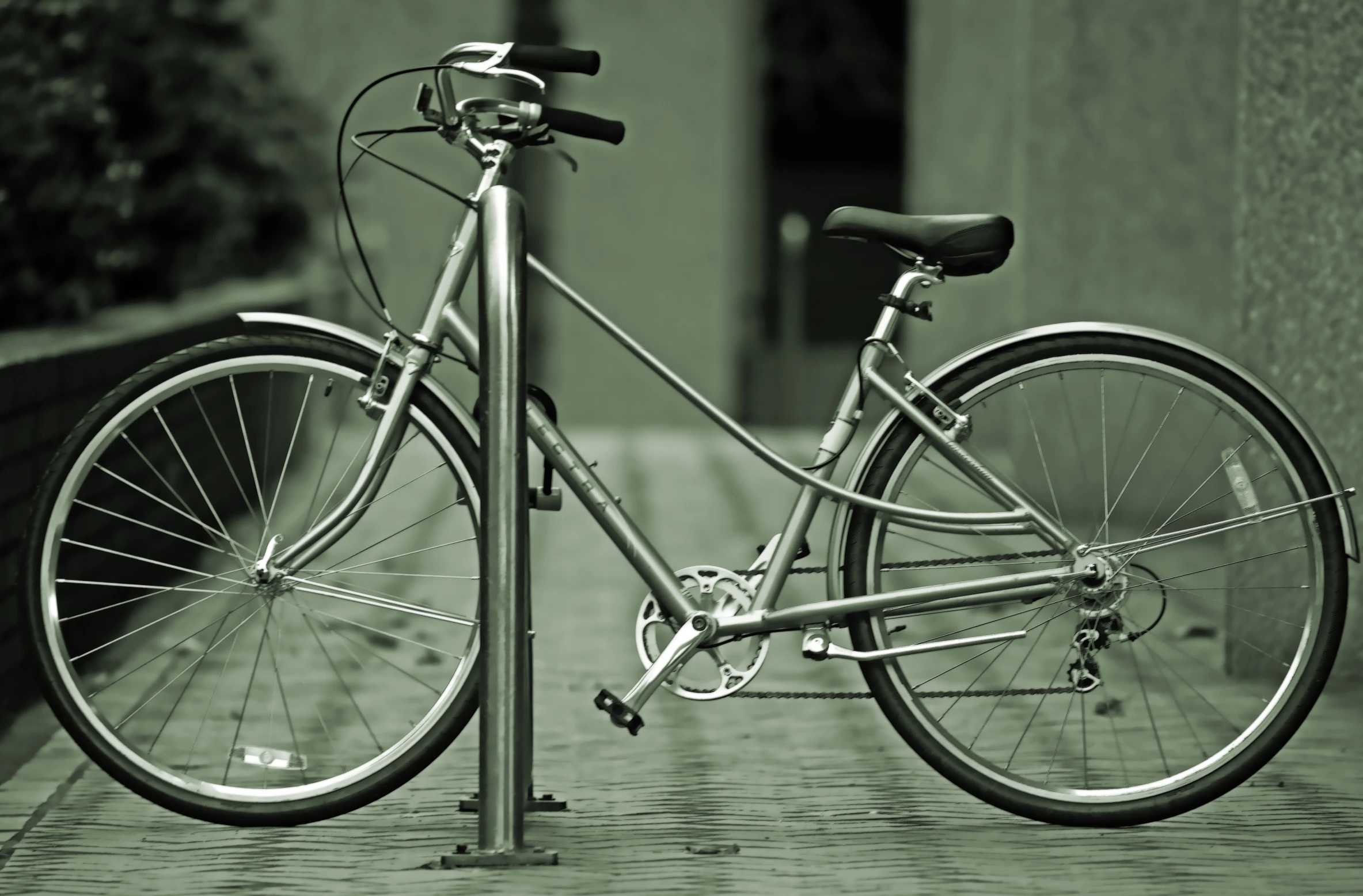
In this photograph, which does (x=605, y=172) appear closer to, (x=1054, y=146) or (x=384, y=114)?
(x=384, y=114)

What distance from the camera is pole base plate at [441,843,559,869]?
11.5 feet

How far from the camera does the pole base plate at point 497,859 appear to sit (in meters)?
3.50

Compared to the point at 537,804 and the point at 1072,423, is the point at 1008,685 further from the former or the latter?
the point at 1072,423

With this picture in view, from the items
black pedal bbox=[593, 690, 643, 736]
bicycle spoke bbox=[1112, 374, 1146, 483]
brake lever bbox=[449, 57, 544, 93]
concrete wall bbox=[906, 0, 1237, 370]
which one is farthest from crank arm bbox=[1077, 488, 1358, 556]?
concrete wall bbox=[906, 0, 1237, 370]

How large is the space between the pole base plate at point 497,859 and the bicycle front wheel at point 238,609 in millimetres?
249

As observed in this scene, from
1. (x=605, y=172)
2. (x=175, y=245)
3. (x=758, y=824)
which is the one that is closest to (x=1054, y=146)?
(x=175, y=245)

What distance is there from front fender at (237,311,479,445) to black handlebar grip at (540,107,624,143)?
0.51 meters

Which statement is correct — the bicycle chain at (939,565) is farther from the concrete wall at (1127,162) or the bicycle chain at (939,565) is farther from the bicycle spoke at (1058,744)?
the concrete wall at (1127,162)

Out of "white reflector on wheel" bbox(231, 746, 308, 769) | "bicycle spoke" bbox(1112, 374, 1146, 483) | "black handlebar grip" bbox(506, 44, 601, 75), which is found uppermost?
"black handlebar grip" bbox(506, 44, 601, 75)

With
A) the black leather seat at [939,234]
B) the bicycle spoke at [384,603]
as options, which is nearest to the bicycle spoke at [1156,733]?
the black leather seat at [939,234]

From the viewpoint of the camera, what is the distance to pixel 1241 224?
527cm

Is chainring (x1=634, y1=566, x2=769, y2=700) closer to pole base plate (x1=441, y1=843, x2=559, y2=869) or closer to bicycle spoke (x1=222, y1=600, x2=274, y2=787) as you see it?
pole base plate (x1=441, y1=843, x2=559, y2=869)

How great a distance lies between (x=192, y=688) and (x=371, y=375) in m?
1.76

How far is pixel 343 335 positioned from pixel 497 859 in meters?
0.97
